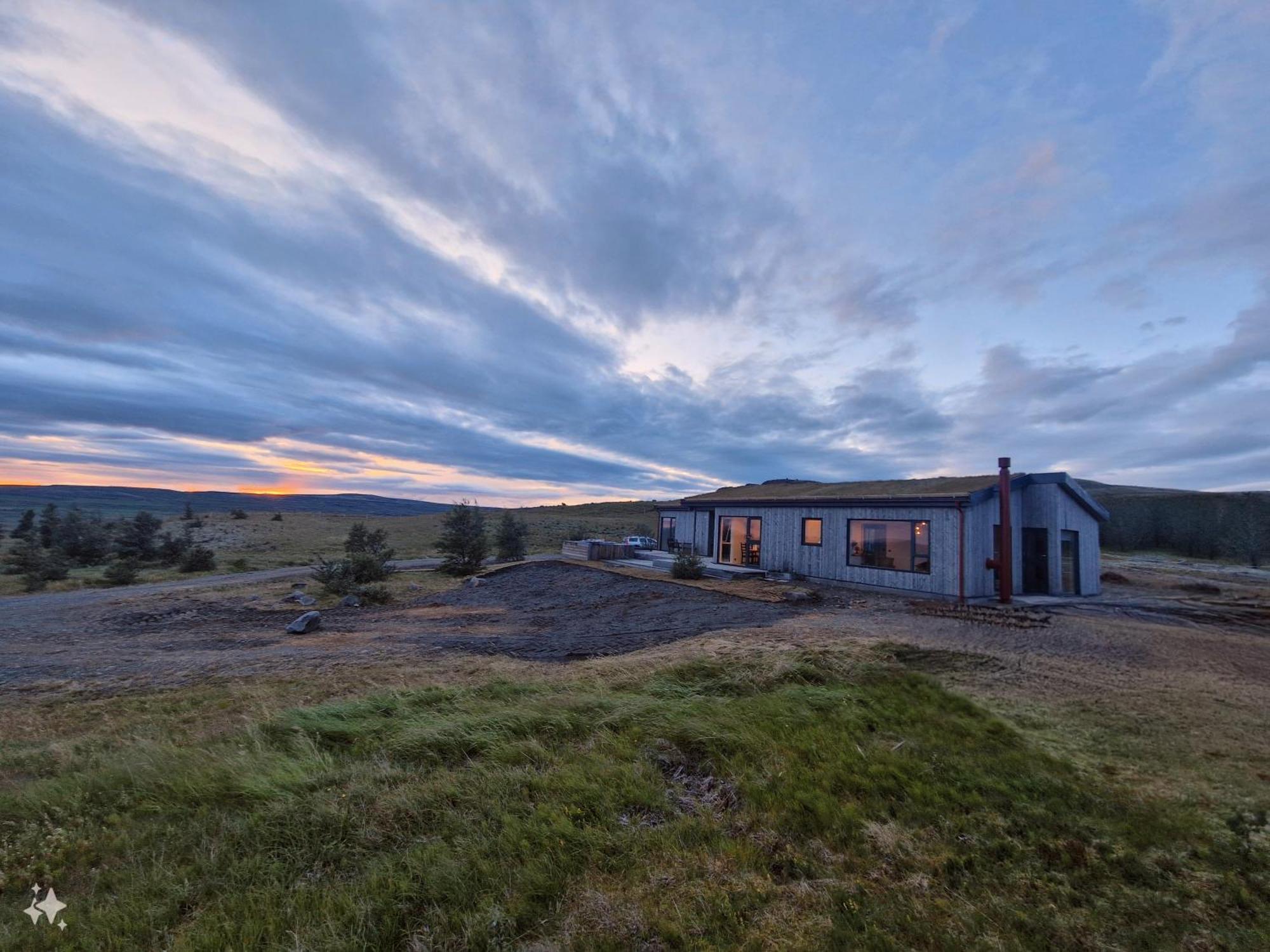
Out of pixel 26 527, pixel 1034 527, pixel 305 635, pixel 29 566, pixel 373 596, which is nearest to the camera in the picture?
pixel 305 635

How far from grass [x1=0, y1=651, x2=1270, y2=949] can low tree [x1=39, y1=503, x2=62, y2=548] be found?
3501 centimetres

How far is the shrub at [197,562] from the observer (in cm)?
2417

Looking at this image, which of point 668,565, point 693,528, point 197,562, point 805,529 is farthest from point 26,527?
point 805,529

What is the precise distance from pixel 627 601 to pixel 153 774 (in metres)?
11.7

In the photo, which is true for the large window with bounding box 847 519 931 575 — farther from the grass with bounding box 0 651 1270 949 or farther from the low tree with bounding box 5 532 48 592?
the low tree with bounding box 5 532 48 592

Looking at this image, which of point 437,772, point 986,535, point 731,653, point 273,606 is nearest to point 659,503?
point 986,535

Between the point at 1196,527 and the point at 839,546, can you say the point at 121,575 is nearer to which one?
the point at 839,546

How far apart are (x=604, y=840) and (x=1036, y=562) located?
19.0 meters

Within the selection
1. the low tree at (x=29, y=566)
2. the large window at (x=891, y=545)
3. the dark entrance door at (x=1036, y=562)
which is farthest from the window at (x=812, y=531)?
the low tree at (x=29, y=566)

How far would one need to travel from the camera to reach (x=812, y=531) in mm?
19172

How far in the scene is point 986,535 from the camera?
1572cm

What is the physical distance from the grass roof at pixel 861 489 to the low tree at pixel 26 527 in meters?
41.8

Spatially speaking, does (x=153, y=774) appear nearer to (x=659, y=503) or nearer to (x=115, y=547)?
(x=659, y=503)

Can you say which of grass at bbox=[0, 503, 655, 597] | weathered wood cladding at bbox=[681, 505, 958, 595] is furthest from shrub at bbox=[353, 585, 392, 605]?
weathered wood cladding at bbox=[681, 505, 958, 595]
